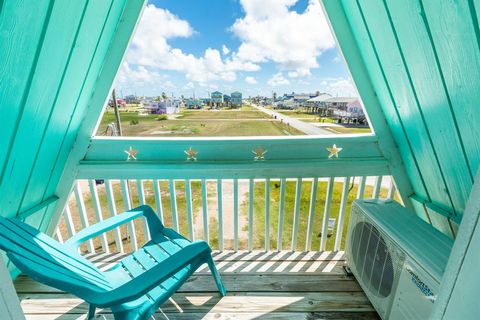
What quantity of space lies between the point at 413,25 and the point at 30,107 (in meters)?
1.70

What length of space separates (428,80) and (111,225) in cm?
178

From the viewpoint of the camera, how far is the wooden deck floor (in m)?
1.46

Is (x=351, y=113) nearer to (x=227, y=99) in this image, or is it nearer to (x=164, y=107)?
(x=227, y=99)

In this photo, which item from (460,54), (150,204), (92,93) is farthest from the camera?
(150,204)

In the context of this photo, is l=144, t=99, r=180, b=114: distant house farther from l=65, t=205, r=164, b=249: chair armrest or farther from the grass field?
the grass field

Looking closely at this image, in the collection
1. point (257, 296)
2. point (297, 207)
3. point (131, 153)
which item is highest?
point (131, 153)

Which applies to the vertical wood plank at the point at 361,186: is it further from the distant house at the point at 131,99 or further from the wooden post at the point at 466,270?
the distant house at the point at 131,99

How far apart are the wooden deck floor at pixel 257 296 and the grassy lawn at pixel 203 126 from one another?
1028 mm

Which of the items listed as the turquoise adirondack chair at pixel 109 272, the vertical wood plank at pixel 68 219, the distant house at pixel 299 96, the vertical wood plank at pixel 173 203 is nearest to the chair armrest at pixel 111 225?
the turquoise adirondack chair at pixel 109 272

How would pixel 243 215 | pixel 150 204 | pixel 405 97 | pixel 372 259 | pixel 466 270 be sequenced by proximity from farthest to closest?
pixel 243 215, pixel 150 204, pixel 372 259, pixel 405 97, pixel 466 270

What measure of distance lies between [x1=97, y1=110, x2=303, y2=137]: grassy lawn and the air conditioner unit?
2.40 feet

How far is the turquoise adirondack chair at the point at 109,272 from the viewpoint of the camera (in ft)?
2.88

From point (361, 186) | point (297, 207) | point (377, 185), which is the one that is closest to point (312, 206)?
point (297, 207)

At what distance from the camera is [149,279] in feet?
3.30
